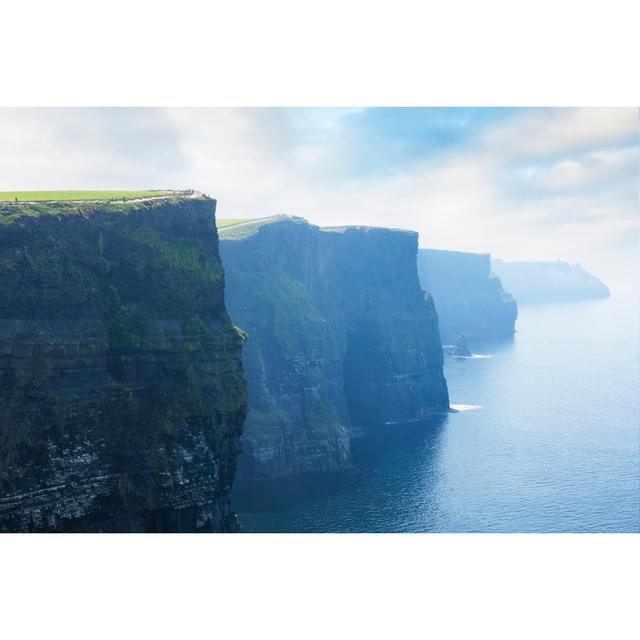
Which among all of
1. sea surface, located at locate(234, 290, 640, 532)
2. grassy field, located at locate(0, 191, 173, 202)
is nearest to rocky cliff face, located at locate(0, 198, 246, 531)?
grassy field, located at locate(0, 191, 173, 202)

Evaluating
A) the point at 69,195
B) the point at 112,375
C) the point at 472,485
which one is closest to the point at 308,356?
the point at 472,485

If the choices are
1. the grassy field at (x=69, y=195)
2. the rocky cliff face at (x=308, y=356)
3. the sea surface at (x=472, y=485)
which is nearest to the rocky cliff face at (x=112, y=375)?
the grassy field at (x=69, y=195)

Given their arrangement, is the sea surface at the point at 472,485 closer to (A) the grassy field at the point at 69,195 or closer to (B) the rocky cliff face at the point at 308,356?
(B) the rocky cliff face at the point at 308,356

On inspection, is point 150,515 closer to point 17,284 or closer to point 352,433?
point 17,284

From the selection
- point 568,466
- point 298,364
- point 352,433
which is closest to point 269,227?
point 298,364

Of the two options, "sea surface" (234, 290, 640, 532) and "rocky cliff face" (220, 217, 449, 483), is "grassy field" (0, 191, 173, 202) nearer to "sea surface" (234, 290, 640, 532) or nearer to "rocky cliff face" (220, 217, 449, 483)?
"rocky cliff face" (220, 217, 449, 483)

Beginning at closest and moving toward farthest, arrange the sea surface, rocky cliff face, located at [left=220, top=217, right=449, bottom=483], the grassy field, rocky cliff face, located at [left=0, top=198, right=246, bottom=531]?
rocky cliff face, located at [left=0, top=198, right=246, bottom=531] < the grassy field < the sea surface < rocky cliff face, located at [left=220, top=217, right=449, bottom=483]

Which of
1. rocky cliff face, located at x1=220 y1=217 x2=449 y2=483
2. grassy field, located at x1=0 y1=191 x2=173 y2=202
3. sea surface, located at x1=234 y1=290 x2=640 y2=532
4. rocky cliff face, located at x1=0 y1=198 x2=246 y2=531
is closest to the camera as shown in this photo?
rocky cliff face, located at x1=0 y1=198 x2=246 y2=531
